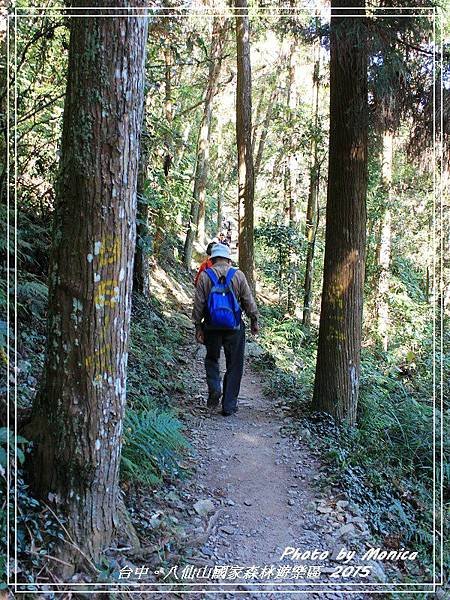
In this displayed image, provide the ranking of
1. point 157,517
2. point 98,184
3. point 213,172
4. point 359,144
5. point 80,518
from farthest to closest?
point 213,172 < point 359,144 < point 157,517 < point 80,518 < point 98,184

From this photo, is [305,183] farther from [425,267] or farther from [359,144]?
[359,144]

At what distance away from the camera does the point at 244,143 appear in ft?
46.8

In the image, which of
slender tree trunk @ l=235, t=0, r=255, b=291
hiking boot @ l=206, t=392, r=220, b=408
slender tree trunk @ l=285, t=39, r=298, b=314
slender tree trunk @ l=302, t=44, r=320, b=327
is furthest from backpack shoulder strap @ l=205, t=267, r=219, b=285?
slender tree trunk @ l=285, t=39, r=298, b=314

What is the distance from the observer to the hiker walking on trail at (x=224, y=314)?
7020 millimetres

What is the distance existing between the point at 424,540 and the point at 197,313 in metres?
3.93

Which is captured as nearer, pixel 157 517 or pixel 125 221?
pixel 125 221

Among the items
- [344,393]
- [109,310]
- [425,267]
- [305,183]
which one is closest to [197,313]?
[344,393]

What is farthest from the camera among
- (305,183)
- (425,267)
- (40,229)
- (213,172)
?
(213,172)

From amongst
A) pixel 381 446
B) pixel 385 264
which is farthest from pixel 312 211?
pixel 381 446

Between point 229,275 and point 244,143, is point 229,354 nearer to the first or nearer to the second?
point 229,275

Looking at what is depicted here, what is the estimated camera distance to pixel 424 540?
544 centimetres

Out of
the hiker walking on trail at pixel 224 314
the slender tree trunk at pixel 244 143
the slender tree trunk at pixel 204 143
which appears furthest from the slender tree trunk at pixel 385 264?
the hiker walking on trail at pixel 224 314

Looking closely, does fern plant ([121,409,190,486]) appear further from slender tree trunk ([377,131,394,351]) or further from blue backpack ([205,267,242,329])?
slender tree trunk ([377,131,394,351])

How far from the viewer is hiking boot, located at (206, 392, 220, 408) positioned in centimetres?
760
